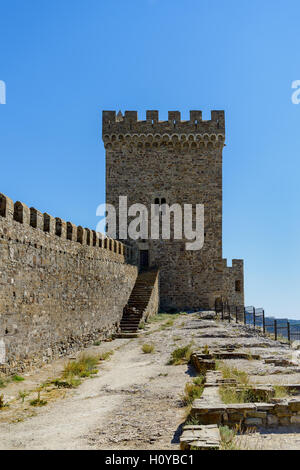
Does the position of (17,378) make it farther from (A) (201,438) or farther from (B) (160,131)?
(B) (160,131)

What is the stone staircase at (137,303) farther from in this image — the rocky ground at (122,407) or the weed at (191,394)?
the weed at (191,394)

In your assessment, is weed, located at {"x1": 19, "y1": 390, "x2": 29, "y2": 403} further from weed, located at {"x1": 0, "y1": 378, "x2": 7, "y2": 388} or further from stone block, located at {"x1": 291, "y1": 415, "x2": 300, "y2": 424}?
stone block, located at {"x1": 291, "y1": 415, "x2": 300, "y2": 424}

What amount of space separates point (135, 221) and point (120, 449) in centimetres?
2091

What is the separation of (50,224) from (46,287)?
1443mm

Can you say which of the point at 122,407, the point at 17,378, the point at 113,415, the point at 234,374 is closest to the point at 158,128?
the point at 17,378

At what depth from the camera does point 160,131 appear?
84.9 ft

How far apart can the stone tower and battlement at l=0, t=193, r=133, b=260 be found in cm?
808

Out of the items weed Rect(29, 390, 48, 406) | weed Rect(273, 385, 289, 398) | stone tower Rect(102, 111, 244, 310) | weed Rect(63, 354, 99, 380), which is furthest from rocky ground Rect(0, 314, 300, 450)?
stone tower Rect(102, 111, 244, 310)

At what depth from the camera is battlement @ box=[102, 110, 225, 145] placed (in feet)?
84.8

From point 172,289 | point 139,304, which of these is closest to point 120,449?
point 139,304

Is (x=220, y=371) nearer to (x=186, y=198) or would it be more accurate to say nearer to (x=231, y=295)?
(x=186, y=198)

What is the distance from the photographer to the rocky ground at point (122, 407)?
5.22m

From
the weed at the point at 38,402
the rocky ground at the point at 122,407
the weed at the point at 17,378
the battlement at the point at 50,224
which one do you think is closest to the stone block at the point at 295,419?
the rocky ground at the point at 122,407

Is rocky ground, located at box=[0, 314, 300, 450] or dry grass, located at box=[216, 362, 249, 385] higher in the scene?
dry grass, located at box=[216, 362, 249, 385]
